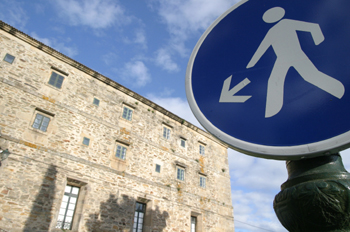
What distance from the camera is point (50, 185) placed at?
33.1 feet

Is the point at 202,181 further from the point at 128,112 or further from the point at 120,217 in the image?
the point at 128,112

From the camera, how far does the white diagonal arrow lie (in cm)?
149

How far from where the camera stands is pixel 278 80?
1.39m

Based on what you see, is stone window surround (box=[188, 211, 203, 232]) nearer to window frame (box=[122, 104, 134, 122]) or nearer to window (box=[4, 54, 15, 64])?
window frame (box=[122, 104, 134, 122])

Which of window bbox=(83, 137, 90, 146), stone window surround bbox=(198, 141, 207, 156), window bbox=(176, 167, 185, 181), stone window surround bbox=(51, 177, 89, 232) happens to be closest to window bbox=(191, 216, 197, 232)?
window bbox=(176, 167, 185, 181)

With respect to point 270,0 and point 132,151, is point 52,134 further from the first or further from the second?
point 270,0

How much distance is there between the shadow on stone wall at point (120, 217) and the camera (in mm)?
10859

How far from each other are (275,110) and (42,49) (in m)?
13.2

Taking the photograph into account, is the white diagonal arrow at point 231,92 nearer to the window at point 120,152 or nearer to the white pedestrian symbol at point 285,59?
the white pedestrian symbol at point 285,59

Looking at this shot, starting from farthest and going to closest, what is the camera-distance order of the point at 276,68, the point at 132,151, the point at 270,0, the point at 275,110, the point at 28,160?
1. the point at 132,151
2. the point at 28,160
3. the point at 270,0
4. the point at 276,68
5. the point at 275,110

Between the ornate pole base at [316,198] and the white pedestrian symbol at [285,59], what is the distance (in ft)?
1.16

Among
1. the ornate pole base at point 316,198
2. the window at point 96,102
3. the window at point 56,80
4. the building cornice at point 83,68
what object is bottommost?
the ornate pole base at point 316,198

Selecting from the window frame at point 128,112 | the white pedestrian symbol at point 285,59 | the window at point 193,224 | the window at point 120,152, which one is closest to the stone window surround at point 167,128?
the window frame at point 128,112

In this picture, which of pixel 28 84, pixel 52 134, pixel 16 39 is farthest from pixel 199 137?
pixel 16 39
